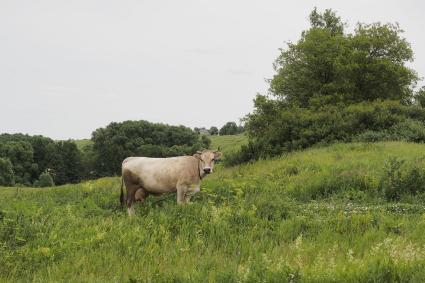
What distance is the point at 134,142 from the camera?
10244 centimetres

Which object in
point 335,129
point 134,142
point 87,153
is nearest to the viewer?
point 335,129

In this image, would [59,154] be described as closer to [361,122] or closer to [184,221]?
[361,122]

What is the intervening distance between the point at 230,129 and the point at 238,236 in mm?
142392

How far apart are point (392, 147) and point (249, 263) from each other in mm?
17545

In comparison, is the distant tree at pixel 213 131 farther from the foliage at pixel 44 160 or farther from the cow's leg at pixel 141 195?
the cow's leg at pixel 141 195

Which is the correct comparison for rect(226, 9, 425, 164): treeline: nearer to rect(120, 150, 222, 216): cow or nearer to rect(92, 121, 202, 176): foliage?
rect(120, 150, 222, 216): cow

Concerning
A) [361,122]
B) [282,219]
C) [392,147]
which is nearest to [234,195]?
[282,219]

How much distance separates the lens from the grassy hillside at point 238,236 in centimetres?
670

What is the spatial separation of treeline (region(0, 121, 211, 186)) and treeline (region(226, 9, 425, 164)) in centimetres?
5015

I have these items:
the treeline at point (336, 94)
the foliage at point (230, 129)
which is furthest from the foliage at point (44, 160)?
the treeline at point (336, 94)

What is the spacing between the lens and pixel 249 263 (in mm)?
7043

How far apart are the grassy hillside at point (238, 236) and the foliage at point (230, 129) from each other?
134m

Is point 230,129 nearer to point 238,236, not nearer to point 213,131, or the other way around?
point 213,131

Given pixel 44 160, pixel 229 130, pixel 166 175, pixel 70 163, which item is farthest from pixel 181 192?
pixel 229 130
